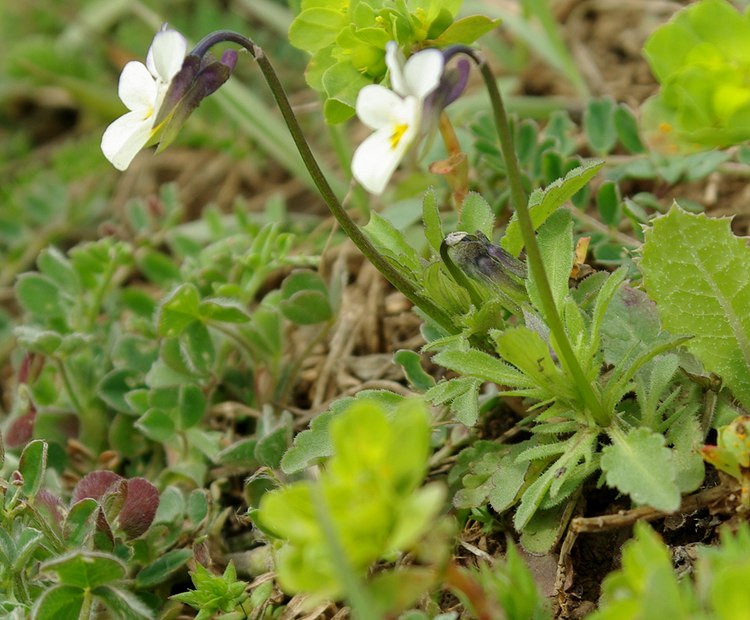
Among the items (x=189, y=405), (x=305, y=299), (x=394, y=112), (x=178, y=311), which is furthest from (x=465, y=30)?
(x=189, y=405)

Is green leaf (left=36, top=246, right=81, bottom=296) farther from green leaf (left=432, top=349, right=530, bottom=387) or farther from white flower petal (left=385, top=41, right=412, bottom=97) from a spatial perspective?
white flower petal (left=385, top=41, right=412, bottom=97)

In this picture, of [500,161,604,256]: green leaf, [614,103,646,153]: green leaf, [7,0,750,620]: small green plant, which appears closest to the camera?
[7,0,750,620]: small green plant

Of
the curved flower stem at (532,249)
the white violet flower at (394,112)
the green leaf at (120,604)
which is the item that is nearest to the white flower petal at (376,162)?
the white violet flower at (394,112)

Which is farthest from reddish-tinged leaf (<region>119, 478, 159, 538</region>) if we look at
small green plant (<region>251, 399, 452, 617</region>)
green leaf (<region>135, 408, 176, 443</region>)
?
small green plant (<region>251, 399, 452, 617</region>)

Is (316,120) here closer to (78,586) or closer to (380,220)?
(380,220)

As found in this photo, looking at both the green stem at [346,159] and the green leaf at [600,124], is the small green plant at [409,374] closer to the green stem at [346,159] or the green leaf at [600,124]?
the green leaf at [600,124]
